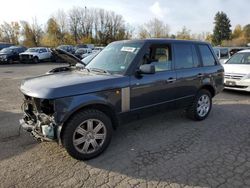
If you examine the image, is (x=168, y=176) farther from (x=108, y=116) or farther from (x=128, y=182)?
(x=108, y=116)

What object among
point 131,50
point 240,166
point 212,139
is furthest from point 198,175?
point 131,50

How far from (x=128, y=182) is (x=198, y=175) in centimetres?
100

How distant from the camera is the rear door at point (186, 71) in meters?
4.99

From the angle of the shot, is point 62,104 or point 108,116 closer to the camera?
point 62,104

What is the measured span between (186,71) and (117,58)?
1.61m

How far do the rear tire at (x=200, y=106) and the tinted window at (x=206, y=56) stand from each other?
0.69 m

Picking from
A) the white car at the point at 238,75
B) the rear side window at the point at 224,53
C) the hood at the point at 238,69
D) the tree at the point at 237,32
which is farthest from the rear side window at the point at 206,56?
the tree at the point at 237,32

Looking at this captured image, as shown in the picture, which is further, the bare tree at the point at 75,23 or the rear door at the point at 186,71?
the bare tree at the point at 75,23

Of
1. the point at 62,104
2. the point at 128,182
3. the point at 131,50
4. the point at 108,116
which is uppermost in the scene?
the point at 131,50

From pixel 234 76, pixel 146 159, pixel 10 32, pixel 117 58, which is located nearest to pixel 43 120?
pixel 146 159

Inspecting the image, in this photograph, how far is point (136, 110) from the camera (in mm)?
4309

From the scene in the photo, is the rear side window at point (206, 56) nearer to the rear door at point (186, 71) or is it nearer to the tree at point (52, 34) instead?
the rear door at point (186, 71)

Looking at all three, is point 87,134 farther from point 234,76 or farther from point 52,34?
point 52,34

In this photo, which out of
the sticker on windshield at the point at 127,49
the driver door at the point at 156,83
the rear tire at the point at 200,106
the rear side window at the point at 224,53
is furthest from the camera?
the rear side window at the point at 224,53
